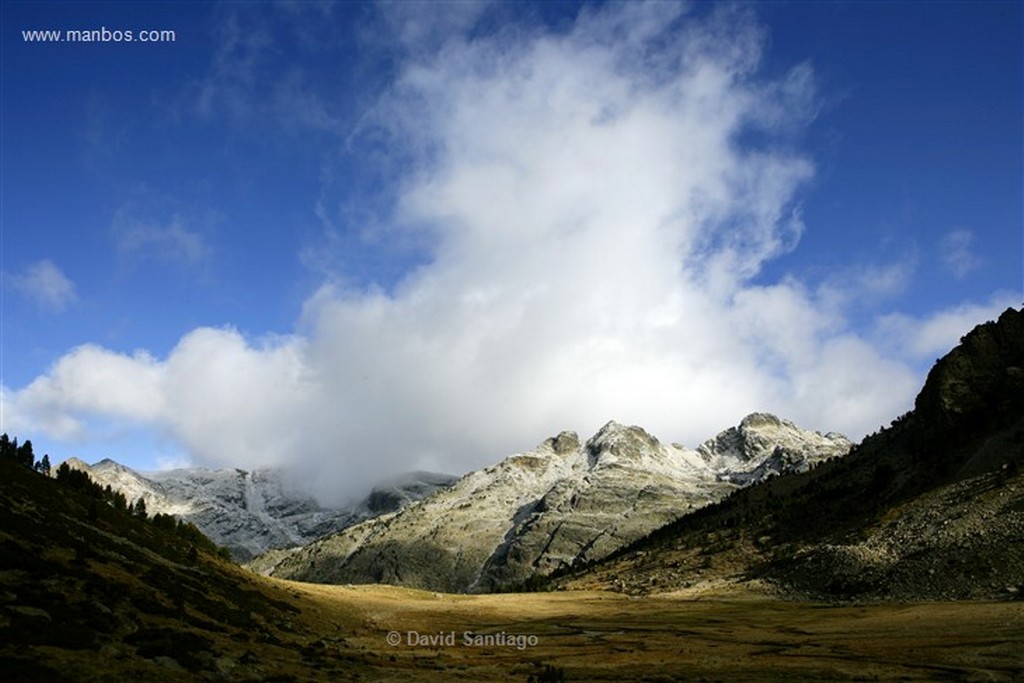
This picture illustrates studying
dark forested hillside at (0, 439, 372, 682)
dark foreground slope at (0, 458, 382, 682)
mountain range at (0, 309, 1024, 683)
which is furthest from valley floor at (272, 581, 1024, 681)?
dark forested hillside at (0, 439, 372, 682)

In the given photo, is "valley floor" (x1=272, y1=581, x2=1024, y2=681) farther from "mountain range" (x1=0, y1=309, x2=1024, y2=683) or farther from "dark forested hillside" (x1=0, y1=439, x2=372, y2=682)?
"dark forested hillside" (x1=0, y1=439, x2=372, y2=682)

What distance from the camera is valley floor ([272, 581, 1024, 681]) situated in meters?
25.7

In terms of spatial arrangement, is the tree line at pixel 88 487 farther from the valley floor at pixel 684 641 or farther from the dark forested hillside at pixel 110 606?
the valley floor at pixel 684 641

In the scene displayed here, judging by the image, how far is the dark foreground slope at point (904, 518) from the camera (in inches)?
2092

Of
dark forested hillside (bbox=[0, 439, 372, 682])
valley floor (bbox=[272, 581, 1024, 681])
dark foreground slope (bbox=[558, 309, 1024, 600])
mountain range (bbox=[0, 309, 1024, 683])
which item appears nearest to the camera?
dark forested hillside (bbox=[0, 439, 372, 682])

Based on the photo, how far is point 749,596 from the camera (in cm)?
6681

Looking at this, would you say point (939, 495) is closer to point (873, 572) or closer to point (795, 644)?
point (873, 572)

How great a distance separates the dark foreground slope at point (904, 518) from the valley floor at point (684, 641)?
22.1 ft

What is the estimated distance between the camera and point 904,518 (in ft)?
218

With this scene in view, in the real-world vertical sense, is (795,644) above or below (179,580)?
below

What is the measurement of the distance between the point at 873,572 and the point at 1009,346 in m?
49.9

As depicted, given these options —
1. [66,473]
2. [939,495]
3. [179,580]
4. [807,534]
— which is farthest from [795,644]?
[807,534]

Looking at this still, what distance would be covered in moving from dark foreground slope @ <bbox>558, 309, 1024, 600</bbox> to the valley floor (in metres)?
6.75

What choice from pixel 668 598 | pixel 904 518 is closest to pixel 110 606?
pixel 668 598
